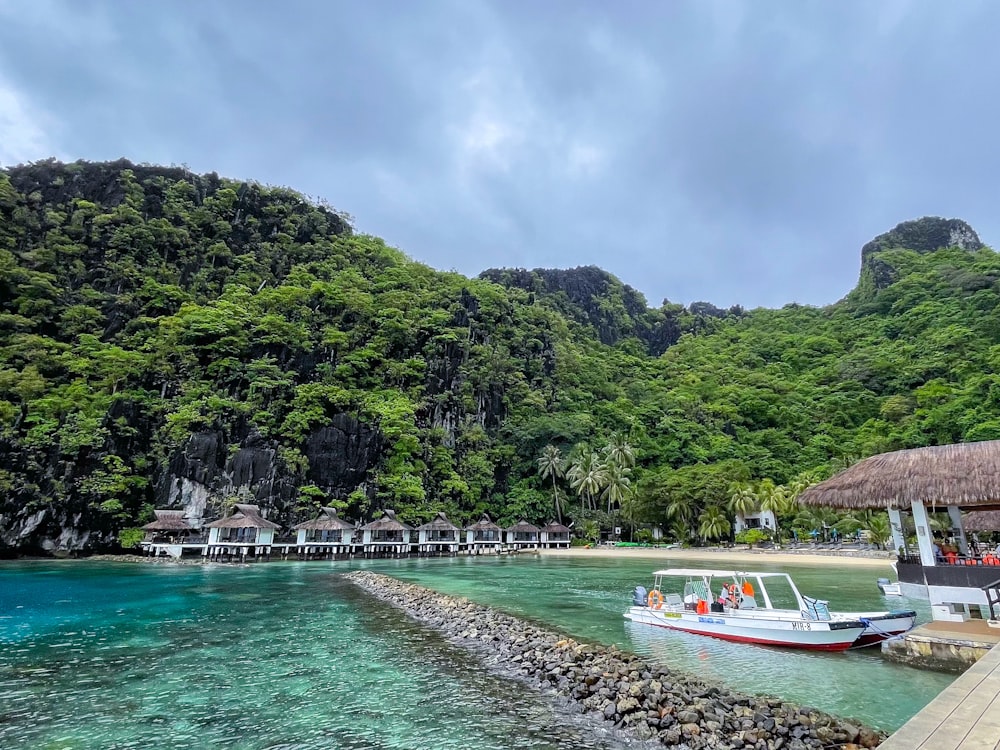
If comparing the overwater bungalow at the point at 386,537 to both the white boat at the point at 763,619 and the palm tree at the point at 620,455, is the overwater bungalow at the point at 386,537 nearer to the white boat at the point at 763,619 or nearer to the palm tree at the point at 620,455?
the palm tree at the point at 620,455

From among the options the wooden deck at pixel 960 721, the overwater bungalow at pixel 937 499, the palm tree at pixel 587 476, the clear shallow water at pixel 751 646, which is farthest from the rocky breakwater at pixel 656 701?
the palm tree at pixel 587 476

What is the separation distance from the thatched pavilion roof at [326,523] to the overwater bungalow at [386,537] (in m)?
2.08

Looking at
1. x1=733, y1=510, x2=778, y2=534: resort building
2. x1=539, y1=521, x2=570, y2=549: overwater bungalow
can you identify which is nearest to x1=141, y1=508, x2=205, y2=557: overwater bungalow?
x1=539, y1=521, x2=570, y2=549: overwater bungalow

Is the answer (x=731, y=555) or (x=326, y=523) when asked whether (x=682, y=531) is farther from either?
(x=326, y=523)

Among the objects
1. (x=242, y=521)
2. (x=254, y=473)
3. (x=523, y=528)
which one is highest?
(x=254, y=473)

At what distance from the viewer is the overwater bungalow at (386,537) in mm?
44969

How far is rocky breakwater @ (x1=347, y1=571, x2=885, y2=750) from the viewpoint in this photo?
7000 millimetres

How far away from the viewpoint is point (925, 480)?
40.4 feet

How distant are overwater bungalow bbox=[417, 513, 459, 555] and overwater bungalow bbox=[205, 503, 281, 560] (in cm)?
1310

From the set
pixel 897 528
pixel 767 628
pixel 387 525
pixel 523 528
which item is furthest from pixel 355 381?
pixel 897 528

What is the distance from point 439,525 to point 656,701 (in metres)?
42.3

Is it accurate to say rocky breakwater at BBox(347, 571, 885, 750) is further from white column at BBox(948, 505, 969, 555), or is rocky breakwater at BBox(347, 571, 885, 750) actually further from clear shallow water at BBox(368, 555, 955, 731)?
white column at BBox(948, 505, 969, 555)

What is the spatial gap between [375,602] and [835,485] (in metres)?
16.8

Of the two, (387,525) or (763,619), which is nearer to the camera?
(763,619)
